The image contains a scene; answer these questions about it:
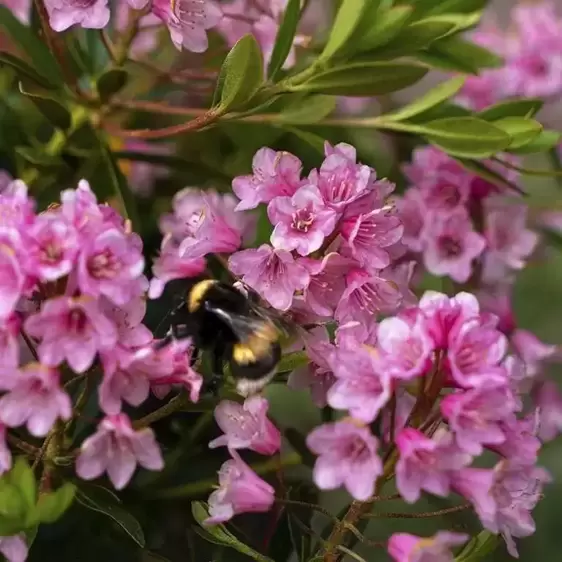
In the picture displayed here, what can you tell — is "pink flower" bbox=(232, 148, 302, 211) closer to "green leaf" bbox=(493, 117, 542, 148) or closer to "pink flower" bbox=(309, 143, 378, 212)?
"pink flower" bbox=(309, 143, 378, 212)

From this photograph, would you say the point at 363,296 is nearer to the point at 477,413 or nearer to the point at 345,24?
the point at 477,413

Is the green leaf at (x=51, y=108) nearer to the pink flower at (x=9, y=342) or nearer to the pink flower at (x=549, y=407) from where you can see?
the pink flower at (x=9, y=342)

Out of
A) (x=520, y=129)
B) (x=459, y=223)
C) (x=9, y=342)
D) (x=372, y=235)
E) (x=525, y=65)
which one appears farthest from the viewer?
(x=525, y=65)

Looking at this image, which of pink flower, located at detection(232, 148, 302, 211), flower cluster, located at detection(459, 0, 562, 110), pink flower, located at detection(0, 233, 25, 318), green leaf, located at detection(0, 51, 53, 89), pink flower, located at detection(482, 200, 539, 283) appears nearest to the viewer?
pink flower, located at detection(0, 233, 25, 318)

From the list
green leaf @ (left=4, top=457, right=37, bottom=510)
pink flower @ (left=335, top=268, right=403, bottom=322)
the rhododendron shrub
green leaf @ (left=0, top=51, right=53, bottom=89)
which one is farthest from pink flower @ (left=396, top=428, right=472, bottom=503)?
green leaf @ (left=0, top=51, right=53, bottom=89)

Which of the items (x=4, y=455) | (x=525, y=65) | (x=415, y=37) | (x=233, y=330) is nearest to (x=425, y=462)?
(x=233, y=330)

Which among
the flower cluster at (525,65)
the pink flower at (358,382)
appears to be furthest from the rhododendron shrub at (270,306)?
the flower cluster at (525,65)
